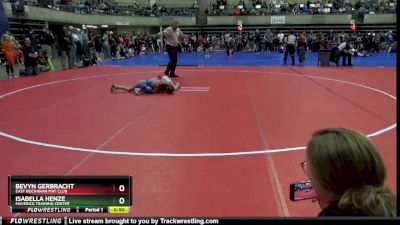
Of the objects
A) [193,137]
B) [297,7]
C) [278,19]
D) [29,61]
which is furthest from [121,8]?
[193,137]

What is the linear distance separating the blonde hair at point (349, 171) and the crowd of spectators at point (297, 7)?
131 feet

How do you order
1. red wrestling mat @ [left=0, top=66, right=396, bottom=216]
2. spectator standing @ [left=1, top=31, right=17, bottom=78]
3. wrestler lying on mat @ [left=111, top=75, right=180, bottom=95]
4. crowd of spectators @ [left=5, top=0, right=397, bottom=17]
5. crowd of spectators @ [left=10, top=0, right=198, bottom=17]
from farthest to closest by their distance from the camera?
1. crowd of spectators @ [left=5, top=0, right=397, bottom=17]
2. crowd of spectators @ [left=10, top=0, right=198, bottom=17]
3. spectator standing @ [left=1, top=31, right=17, bottom=78]
4. wrestler lying on mat @ [left=111, top=75, right=180, bottom=95]
5. red wrestling mat @ [left=0, top=66, right=396, bottom=216]

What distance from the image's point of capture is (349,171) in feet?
4.70

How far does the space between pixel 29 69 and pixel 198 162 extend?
42.5 feet

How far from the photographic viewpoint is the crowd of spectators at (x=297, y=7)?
39.0m

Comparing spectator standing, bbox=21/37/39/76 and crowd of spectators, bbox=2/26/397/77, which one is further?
crowd of spectators, bbox=2/26/397/77

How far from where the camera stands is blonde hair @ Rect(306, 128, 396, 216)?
4.48 feet

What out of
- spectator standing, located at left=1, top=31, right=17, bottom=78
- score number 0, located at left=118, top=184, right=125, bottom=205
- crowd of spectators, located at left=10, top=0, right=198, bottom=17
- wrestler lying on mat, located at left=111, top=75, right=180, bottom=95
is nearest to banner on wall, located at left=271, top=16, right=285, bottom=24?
crowd of spectators, located at left=10, top=0, right=198, bottom=17

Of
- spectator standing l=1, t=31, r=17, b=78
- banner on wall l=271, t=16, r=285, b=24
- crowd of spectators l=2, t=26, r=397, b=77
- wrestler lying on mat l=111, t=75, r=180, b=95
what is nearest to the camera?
wrestler lying on mat l=111, t=75, r=180, b=95

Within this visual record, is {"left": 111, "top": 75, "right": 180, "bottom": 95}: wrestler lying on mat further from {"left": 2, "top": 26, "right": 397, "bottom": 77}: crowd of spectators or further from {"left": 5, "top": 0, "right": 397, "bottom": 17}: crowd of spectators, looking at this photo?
{"left": 5, "top": 0, "right": 397, "bottom": 17}: crowd of spectators

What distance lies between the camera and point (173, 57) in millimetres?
13477

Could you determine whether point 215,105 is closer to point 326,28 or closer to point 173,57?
point 173,57
